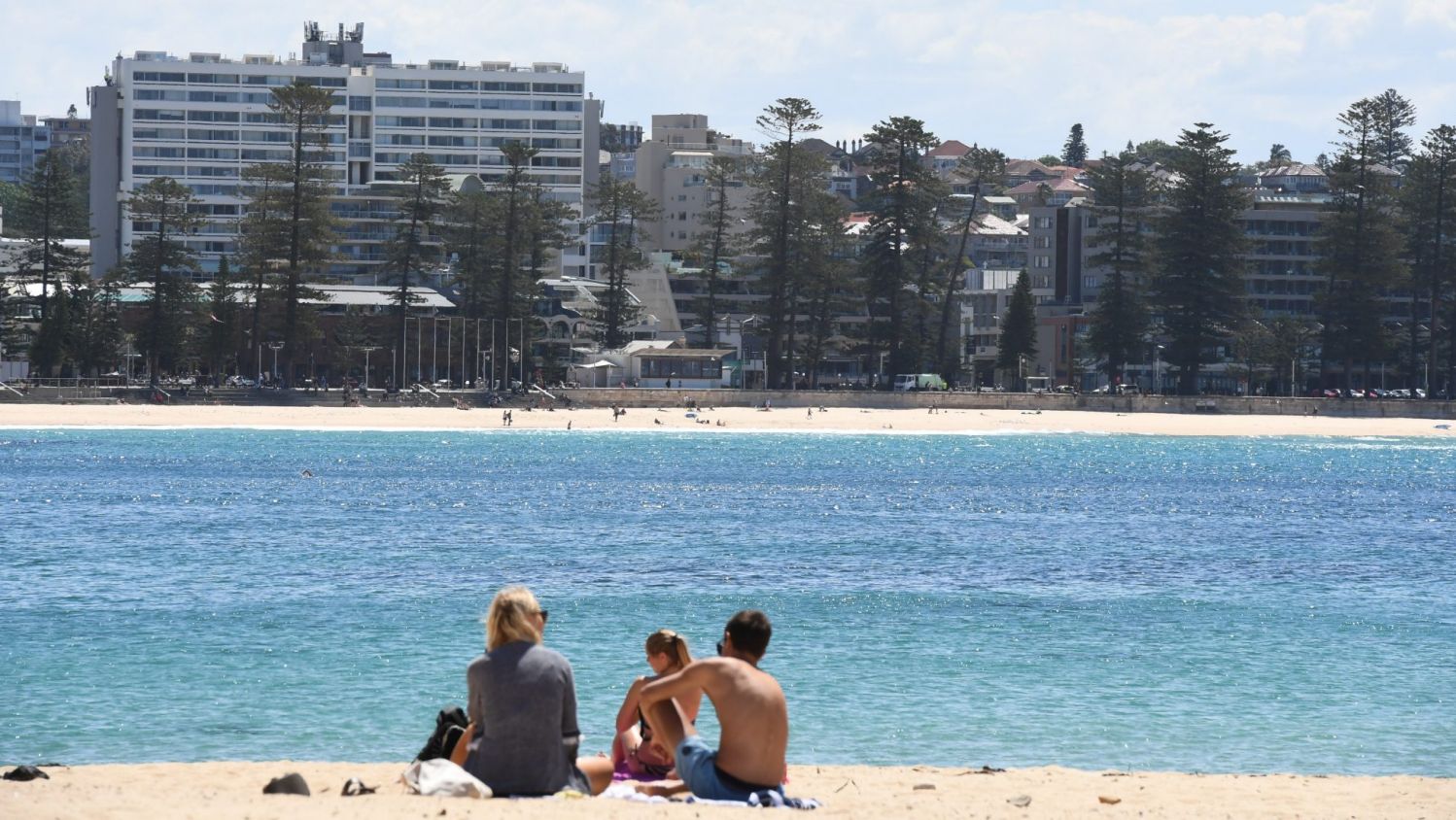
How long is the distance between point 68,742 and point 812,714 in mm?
6771

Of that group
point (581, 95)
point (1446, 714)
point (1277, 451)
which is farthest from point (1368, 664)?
point (581, 95)

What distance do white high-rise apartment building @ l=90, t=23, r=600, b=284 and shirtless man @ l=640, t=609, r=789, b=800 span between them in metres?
150

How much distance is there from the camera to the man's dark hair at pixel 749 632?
1059 centimetres

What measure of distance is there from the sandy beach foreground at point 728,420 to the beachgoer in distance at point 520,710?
7803cm

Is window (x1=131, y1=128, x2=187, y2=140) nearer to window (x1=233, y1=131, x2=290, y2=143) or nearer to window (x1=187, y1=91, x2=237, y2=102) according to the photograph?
window (x1=187, y1=91, x2=237, y2=102)

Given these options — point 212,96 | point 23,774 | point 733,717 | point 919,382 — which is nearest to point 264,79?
point 212,96

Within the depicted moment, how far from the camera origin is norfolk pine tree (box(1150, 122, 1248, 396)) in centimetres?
10669

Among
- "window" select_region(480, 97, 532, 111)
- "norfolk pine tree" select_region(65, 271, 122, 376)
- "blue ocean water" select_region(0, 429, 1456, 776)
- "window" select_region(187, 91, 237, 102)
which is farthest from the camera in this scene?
"window" select_region(480, 97, 532, 111)

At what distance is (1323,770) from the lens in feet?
52.0

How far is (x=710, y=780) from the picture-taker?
36.2 feet

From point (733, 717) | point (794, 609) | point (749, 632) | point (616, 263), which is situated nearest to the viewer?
point (749, 632)

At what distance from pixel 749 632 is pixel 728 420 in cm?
8925

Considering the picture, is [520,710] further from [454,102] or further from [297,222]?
[454,102]

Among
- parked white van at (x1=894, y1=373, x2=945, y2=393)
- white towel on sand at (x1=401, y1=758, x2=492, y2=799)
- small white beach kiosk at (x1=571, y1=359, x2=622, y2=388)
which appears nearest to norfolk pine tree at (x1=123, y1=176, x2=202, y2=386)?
small white beach kiosk at (x1=571, y1=359, x2=622, y2=388)
